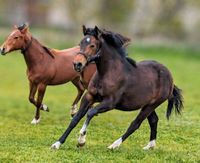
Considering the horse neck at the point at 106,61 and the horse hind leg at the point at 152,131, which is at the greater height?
the horse neck at the point at 106,61

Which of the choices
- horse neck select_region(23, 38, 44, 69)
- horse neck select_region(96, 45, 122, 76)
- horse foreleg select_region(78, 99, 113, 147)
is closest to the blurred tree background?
horse neck select_region(23, 38, 44, 69)

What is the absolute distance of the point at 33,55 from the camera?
13297 millimetres

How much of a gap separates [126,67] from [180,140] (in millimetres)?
2426

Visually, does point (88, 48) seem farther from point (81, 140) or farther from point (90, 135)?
point (90, 135)

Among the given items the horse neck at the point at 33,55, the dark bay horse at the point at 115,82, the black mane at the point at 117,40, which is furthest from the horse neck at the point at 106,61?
the horse neck at the point at 33,55

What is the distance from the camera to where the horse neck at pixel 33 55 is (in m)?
13.3

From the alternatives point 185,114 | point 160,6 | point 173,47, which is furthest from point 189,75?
point 160,6

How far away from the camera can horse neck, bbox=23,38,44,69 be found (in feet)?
43.5

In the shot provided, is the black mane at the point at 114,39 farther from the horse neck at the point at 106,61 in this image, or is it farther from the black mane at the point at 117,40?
the horse neck at the point at 106,61

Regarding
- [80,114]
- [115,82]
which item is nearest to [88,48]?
[115,82]

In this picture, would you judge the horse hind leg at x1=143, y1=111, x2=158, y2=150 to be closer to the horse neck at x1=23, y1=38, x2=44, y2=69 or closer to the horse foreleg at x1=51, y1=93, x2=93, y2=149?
the horse foreleg at x1=51, y1=93, x2=93, y2=149

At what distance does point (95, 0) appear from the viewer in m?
53.7

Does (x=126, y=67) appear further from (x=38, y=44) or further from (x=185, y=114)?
(x=185, y=114)

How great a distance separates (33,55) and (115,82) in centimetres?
400
